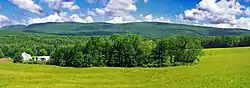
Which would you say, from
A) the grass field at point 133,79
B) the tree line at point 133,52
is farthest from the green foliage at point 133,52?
the grass field at point 133,79

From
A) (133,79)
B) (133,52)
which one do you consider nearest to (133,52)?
(133,52)

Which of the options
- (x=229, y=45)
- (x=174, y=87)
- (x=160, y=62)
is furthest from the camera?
(x=229, y=45)

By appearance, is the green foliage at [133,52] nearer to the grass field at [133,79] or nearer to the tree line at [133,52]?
the tree line at [133,52]

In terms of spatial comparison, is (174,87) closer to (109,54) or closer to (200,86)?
(200,86)

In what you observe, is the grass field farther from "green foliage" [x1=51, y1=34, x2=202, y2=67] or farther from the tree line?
"green foliage" [x1=51, y1=34, x2=202, y2=67]

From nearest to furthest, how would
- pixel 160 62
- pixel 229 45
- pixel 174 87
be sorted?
pixel 174 87
pixel 160 62
pixel 229 45

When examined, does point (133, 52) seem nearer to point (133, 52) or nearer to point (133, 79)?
point (133, 52)

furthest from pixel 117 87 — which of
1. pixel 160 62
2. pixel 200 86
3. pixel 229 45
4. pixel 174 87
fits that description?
pixel 229 45

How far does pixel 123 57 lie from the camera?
104188 mm

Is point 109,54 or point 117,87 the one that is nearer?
point 117,87

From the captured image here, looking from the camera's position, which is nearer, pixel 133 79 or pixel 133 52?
pixel 133 79

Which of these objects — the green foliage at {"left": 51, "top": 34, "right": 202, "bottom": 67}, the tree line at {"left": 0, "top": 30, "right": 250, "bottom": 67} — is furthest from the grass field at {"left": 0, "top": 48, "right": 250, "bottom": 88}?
the green foliage at {"left": 51, "top": 34, "right": 202, "bottom": 67}

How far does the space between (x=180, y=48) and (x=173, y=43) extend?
2369mm

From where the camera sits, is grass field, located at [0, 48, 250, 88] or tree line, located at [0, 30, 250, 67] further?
tree line, located at [0, 30, 250, 67]
